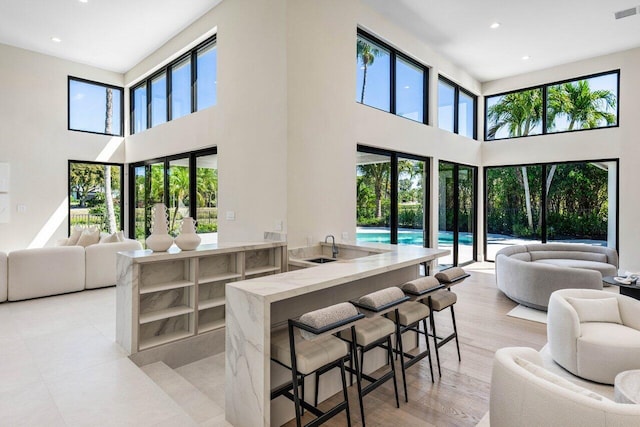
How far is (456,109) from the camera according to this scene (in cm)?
782

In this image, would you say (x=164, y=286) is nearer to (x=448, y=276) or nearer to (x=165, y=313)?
(x=165, y=313)

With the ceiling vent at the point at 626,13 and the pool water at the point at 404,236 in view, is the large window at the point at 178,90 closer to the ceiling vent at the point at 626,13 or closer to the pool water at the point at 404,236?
the pool water at the point at 404,236

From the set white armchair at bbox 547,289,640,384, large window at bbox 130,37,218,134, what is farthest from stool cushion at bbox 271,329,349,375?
large window at bbox 130,37,218,134

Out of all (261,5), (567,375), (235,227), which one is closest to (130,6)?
(261,5)

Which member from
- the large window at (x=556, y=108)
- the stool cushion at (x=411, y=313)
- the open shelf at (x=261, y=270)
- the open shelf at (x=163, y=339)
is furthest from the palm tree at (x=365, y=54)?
the large window at (x=556, y=108)

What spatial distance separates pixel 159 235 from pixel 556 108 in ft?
26.9

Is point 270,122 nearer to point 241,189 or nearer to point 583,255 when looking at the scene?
point 241,189

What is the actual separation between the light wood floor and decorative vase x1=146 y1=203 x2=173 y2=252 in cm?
187

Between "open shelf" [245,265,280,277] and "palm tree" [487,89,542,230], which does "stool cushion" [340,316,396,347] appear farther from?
"palm tree" [487,89,542,230]

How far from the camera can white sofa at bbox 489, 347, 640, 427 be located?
1398 mm

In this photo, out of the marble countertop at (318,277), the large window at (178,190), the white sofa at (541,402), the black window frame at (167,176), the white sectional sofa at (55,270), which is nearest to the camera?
the white sofa at (541,402)

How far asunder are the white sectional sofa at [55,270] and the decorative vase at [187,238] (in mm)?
2886

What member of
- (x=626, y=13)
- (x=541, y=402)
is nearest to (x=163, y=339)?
(x=541, y=402)

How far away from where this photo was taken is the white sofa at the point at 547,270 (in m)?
4.54
